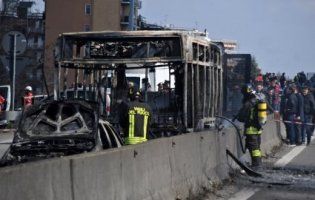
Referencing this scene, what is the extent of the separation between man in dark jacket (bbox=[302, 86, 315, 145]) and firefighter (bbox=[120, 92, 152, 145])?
45.8ft

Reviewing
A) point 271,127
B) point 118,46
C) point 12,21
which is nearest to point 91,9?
point 12,21

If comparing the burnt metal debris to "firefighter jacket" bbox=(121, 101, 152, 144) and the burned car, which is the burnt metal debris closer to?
"firefighter jacket" bbox=(121, 101, 152, 144)

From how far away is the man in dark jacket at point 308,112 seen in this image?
24750 mm

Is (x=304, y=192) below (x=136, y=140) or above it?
below

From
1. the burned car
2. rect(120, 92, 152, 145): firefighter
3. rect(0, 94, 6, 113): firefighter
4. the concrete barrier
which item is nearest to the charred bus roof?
the concrete barrier

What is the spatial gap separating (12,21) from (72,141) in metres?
57.2

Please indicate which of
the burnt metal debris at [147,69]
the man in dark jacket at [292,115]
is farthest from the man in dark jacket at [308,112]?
the burnt metal debris at [147,69]

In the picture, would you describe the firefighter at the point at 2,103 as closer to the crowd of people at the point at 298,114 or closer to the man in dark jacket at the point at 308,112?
the crowd of people at the point at 298,114

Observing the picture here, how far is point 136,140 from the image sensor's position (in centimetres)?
1152

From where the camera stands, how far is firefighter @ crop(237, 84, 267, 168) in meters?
16.3

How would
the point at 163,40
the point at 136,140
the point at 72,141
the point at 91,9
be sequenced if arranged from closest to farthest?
1. the point at 72,141
2. the point at 136,140
3. the point at 163,40
4. the point at 91,9

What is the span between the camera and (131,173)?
8375 mm

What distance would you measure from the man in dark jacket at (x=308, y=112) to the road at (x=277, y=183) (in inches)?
243

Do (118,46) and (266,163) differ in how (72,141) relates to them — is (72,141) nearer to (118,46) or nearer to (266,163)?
(118,46)
